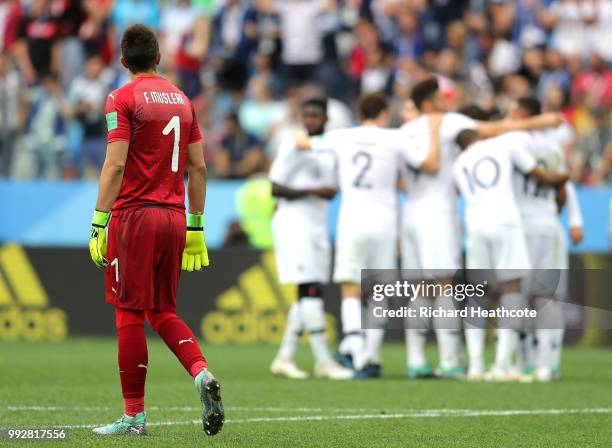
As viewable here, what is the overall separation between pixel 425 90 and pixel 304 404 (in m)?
3.97

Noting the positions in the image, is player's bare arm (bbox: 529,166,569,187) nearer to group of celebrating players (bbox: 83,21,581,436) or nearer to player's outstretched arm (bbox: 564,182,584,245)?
group of celebrating players (bbox: 83,21,581,436)

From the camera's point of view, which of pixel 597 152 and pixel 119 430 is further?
pixel 597 152

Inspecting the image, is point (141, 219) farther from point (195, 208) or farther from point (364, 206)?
point (364, 206)

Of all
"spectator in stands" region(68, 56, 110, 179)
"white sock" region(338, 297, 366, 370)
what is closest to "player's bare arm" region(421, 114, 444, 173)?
"white sock" region(338, 297, 366, 370)

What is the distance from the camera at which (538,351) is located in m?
12.7

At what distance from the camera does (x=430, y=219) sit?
42.0 ft

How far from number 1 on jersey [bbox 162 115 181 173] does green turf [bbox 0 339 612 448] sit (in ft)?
5.16

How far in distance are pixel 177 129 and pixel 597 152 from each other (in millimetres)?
10990

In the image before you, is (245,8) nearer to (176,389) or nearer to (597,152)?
(597,152)

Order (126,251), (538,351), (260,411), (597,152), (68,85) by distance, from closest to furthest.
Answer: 1. (126,251)
2. (260,411)
3. (538,351)
4. (597,152)
5. (68,85)

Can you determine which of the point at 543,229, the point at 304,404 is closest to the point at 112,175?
the point at 304,404

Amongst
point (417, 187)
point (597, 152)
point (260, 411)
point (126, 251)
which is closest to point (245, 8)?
point (597, 152)

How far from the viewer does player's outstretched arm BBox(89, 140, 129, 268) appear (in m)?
7.55

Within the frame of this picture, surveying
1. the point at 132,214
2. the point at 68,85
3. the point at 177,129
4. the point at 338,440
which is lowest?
the point at 338,440
